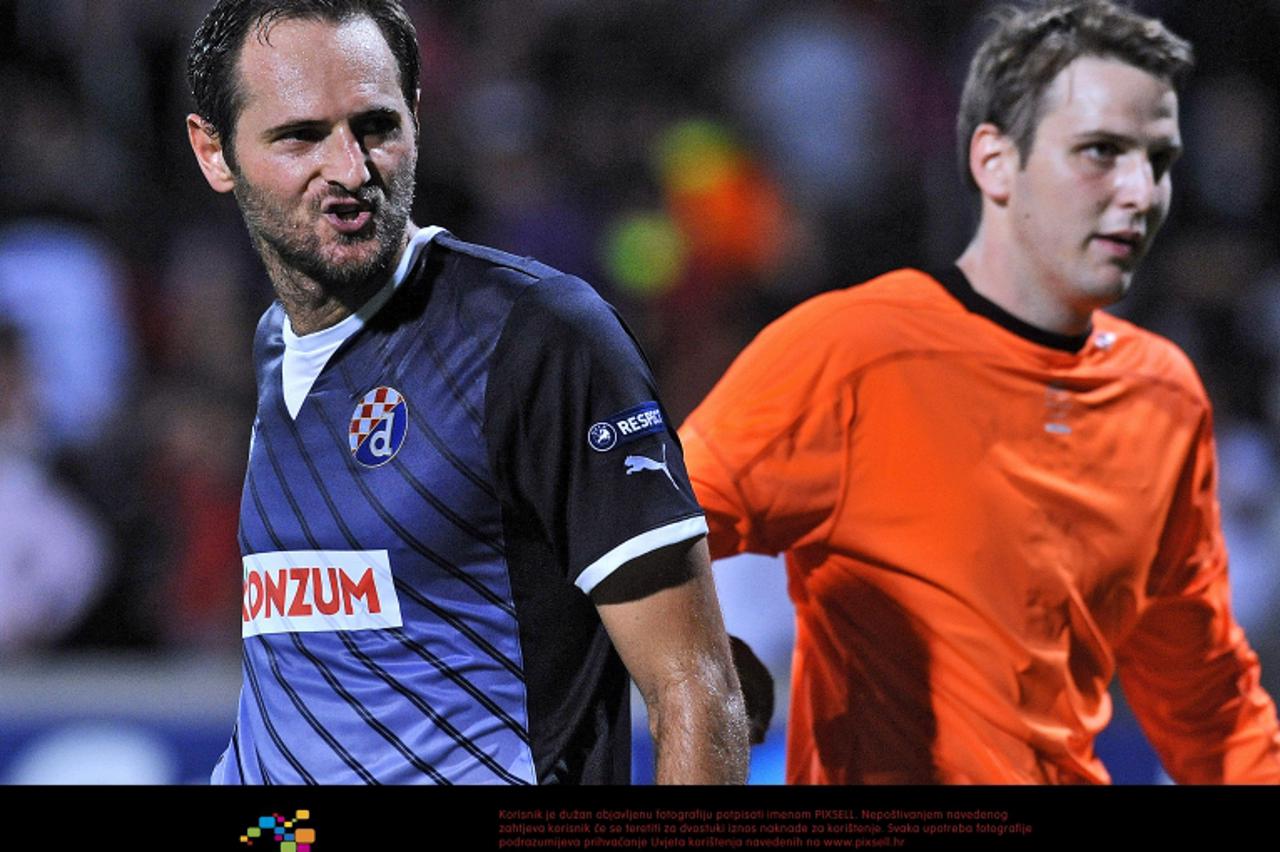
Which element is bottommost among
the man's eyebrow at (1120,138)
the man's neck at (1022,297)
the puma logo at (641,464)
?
the puma logo at (641,464)

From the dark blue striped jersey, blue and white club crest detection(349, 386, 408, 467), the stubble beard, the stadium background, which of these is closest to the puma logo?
the dark blue striped jersey

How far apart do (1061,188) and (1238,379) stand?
334 centimetres

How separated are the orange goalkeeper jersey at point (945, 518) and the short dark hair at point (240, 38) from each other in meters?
0.83

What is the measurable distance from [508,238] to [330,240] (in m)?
3.25

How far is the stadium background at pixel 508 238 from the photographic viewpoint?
5.11 meters

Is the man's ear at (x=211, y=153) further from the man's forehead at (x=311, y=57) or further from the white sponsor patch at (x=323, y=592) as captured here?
the white sponsor patch at (x=323, y=592)

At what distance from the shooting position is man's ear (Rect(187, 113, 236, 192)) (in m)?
2.41

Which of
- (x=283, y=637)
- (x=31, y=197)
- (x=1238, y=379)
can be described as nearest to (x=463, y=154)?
(x=31, y=197)

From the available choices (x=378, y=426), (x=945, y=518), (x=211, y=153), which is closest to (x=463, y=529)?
(x=378, y=426)

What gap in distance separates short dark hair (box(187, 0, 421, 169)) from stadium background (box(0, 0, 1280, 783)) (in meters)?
2.30

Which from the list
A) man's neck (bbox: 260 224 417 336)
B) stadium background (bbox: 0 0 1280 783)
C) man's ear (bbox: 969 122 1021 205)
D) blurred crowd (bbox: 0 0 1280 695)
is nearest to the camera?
man's neck (bbox: 260 224 417 336)

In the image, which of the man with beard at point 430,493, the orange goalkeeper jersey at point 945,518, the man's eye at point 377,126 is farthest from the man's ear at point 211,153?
the orange goalkeeper jersey at point 945,518

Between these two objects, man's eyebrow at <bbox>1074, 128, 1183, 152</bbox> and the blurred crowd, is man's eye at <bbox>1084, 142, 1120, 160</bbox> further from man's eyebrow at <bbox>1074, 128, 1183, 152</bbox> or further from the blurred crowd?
the blurred crowd

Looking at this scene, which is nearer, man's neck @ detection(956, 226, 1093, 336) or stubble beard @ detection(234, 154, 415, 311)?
stubble beard @ detection(234, 154, 415, 311)
